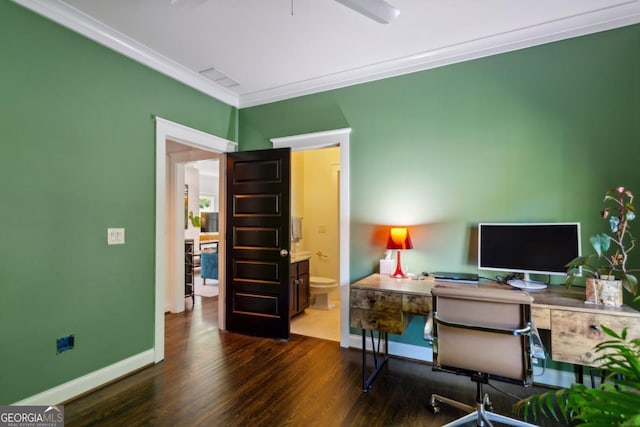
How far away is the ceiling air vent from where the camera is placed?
10.5 feet

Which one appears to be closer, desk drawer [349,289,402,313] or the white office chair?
the white office chair

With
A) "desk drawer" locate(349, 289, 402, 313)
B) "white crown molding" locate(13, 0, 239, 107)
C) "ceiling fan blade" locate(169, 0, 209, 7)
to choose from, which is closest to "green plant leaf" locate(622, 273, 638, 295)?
"desk drawer" locate(349, 289, 402, 313)

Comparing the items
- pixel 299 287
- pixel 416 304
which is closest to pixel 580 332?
pixel 416 304

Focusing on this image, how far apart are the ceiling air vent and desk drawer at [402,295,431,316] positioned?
111 inches

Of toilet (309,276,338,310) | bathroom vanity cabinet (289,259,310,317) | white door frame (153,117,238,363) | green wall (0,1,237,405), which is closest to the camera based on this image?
green wall (0,1,237,405)

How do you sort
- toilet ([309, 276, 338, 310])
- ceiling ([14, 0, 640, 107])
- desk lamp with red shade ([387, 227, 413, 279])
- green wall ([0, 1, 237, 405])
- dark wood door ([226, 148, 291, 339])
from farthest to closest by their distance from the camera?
toilet ([309, 276, 338, 310])
dark wood door ([226, 148, 291, 339])
desk lamp with red shade ([387, 227, 413, 279])
ceiling ([14, 0, 640, 107])
green wall ([0, 1, 237, 405])

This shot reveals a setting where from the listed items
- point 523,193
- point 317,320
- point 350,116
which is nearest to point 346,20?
point 350,116

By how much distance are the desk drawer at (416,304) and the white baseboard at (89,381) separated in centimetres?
231

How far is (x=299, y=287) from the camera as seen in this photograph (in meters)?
4.14

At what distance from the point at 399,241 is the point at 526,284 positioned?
101 centimetres

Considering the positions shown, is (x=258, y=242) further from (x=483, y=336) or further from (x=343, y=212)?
(x=483, y=336)

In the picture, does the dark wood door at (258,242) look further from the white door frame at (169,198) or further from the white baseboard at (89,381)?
the white baseboard at (89,381)

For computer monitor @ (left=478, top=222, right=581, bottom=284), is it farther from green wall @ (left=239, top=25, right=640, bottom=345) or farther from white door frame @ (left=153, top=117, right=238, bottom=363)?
white door frame @ (left=153, top=117, right=238, bottom=363)
